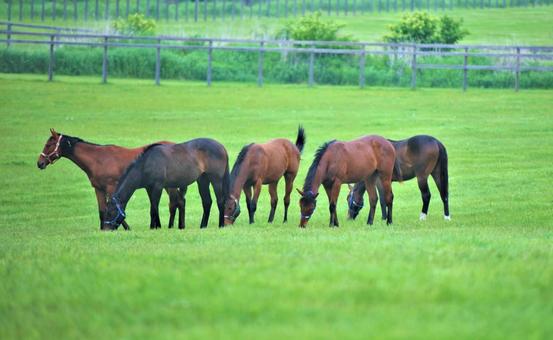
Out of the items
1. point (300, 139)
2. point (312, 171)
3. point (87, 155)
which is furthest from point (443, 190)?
point (87, 155)

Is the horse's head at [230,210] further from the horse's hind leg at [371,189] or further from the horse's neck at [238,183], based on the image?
the horse's hind leg at [371,189]

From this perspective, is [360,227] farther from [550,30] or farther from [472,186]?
[550,30]

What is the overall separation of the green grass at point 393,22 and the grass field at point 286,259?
30609 millimetres

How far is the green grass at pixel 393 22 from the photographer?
59750mm

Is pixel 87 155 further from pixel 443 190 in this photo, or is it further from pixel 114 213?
pixel 443 190

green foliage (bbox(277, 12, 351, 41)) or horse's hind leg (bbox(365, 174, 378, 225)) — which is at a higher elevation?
green foliage (bbox(277, 12, 351, 41))

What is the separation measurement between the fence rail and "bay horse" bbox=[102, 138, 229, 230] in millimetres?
50226

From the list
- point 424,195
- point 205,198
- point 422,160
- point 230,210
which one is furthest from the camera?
point 422,160

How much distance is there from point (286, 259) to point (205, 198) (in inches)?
290

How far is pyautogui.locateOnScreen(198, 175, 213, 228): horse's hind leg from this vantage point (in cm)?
1695

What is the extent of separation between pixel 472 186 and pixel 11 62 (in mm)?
25486

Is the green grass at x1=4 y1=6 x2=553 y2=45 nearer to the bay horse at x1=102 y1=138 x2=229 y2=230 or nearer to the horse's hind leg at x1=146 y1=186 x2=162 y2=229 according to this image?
the bay horse at x1=102 y1=138 x2=229 y2=230

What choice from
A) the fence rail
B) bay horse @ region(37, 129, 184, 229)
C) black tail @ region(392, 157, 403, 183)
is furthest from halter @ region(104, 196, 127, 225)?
the fence rail

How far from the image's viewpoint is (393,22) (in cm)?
7044
